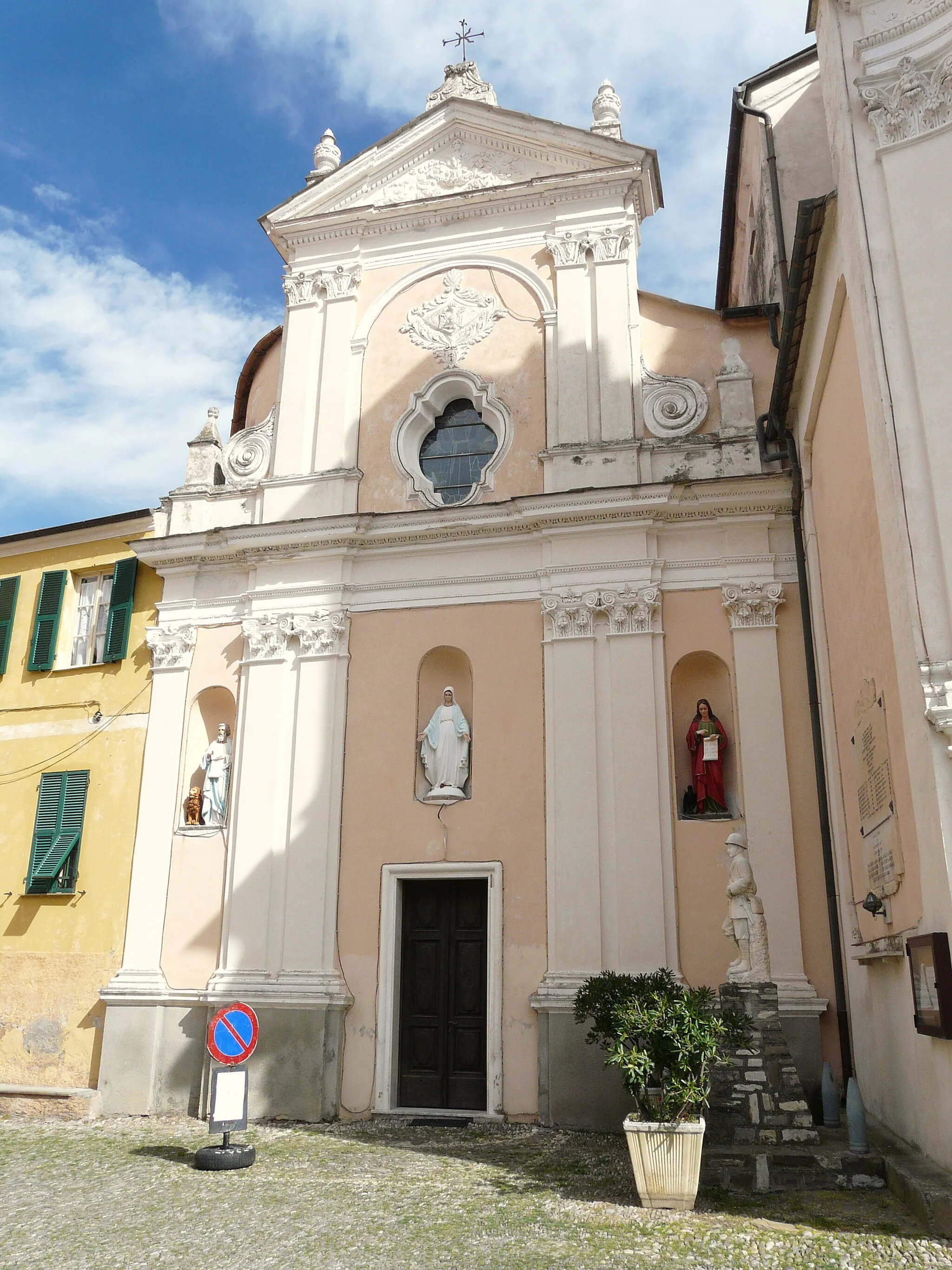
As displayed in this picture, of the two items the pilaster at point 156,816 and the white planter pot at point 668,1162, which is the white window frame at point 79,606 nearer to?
the pilaster at point 156,816

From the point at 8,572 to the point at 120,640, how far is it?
253 cm

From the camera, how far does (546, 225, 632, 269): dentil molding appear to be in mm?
13266

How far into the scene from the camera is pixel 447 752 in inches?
469

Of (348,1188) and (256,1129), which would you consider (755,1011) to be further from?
(256,1129)

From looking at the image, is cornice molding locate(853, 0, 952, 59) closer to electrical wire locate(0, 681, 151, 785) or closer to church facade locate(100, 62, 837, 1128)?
church facade locate(100, 62, 837, 1128)

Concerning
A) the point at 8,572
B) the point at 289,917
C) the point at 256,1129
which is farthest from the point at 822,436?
the point at 8,572

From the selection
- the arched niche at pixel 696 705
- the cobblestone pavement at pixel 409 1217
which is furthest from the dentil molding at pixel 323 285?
the cobblestone pavement at pixel 409 1217

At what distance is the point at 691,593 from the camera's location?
11.9 metres

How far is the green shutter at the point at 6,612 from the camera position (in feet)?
46.9

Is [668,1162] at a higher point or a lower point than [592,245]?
lower

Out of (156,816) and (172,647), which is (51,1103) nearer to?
(156,816)

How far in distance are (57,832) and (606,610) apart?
7.16 metres

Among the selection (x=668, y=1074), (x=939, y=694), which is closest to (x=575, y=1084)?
(x=668, y=1074)

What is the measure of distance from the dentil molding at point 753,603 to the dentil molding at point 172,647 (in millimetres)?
6485
